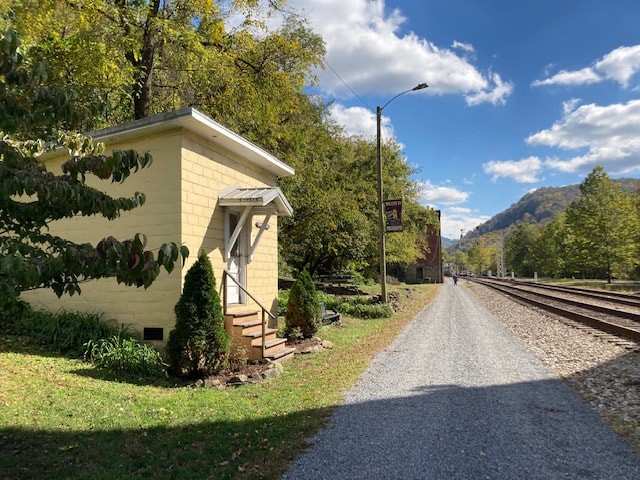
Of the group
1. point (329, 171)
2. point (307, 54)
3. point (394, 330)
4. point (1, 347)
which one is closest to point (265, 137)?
point (307, 54)

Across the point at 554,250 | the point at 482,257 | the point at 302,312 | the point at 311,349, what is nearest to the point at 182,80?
the point at 302,312

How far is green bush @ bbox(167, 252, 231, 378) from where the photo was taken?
682 centimetres

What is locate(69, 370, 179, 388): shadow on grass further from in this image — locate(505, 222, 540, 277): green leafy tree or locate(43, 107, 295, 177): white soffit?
locate(505, 222, 540, 277): green leafy tree

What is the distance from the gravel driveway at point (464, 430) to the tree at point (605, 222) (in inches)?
1716

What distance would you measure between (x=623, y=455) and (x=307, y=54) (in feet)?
42.9

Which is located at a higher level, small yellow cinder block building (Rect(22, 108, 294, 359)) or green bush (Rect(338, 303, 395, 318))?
small yellow cinder block building (Rect(22, 108, 294, 359))

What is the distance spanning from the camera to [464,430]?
189 inches

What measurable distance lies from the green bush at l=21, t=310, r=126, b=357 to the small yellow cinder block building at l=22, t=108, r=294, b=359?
290 mm

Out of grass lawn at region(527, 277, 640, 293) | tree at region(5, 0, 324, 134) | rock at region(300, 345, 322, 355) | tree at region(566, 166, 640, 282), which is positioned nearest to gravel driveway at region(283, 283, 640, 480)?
rock at region(300, 345, 322, 355)

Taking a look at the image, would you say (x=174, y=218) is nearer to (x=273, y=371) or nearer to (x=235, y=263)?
(x=235, y=263)

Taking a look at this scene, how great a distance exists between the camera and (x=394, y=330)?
43.2 ft

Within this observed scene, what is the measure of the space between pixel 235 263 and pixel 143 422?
16.9 ft

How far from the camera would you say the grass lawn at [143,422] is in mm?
3863

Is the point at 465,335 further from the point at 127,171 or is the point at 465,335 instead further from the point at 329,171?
the point at 329,171
